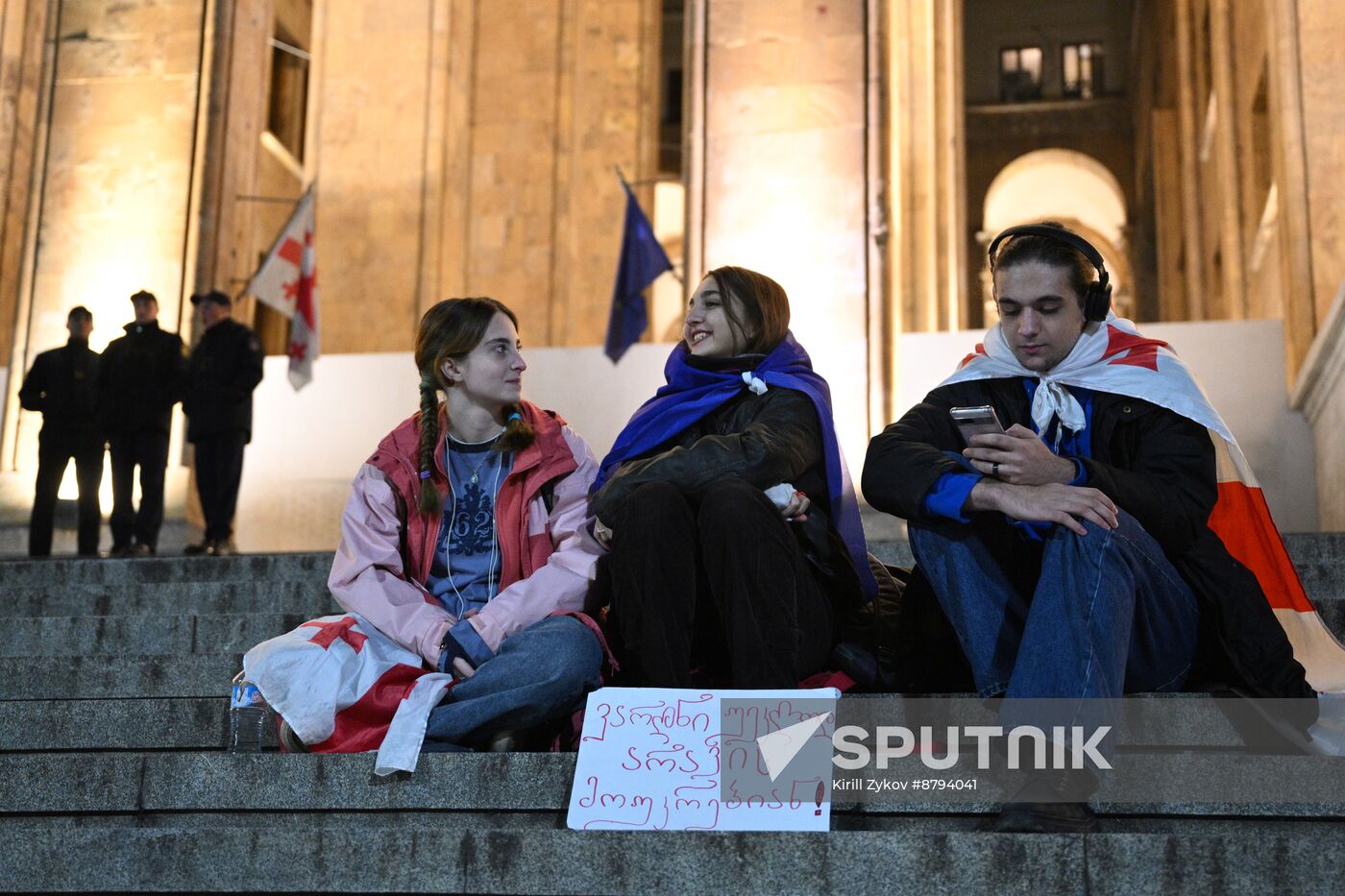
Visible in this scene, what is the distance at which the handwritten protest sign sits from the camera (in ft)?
8.71

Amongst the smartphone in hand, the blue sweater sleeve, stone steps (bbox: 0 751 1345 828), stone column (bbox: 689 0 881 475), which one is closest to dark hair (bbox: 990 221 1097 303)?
the smartphone in hand

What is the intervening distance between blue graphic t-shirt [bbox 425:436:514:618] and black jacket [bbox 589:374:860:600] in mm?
338

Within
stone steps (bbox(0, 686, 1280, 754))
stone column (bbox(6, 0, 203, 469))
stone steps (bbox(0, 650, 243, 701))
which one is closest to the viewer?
stone steps (bbox(0, 686, 1280, 754))

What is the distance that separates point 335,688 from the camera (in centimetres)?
329

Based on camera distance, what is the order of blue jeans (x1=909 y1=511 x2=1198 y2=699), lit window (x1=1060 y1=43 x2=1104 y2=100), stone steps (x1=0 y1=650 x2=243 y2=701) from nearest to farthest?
blue jeans (x1=909 y1=511 x2=1198 y2=699)
stone steps (x1=0 y1=650 x2=243 y2=701)
lit window (x1=1060 y1=43 x2=1104 y2=100)

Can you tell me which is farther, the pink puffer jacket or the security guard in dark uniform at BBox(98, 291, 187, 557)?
the security guard in dark uniform at BBox(98, 291, 187, 557)

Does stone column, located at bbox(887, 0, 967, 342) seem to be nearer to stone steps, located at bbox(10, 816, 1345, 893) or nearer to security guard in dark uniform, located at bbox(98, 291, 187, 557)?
security guard in dark uniform, located at bbox(98, 291, 187, 557)

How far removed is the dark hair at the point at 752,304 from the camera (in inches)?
143

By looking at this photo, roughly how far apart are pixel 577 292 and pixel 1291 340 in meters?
8.00

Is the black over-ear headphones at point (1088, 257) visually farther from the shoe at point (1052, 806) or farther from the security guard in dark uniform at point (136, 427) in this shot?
the security guard in dark uniform at point (136, 427)

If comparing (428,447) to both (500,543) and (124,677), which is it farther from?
(124,677)

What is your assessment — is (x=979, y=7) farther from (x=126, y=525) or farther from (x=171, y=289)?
(x=126, y=525)

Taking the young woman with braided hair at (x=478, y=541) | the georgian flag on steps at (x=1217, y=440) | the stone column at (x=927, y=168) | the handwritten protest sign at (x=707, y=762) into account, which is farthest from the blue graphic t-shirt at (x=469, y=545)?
the stone column at (x=927, y=168)

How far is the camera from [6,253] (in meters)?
11.0
